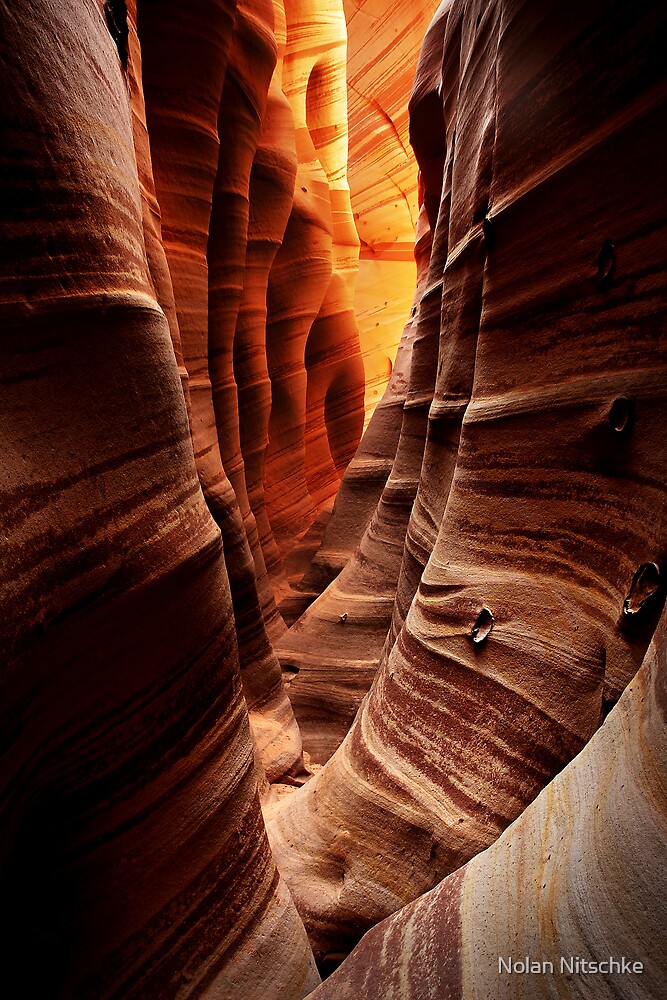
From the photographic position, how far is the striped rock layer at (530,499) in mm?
1224

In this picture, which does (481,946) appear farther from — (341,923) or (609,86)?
(609,86)

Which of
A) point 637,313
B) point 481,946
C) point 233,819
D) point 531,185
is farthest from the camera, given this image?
point 531,185

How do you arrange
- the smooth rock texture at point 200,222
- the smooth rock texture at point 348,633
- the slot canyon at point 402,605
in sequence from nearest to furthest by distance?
1. the slot canyon at point 402,605
2. the smooth rock texture at point 200,222
3. the smooth rock texture at point 348,633

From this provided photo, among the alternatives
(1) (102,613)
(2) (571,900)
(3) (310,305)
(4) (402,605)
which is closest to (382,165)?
(3) (310,305)

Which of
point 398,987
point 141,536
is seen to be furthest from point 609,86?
point 398,987

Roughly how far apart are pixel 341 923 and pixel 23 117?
169cm

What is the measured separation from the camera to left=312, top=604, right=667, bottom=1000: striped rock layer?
0.79 metres

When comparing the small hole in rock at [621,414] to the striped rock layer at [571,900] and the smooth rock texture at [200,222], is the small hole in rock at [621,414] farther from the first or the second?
the smooth rock texture at [200,222]

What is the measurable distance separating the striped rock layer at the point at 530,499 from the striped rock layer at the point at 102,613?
13.9 inches

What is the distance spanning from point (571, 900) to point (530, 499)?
2.61ft

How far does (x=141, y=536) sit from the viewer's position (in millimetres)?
1116

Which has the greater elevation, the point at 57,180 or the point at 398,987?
the point at 57,180

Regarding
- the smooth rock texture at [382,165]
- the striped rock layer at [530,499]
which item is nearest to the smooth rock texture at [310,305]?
the smooth rock texture at [382,165]

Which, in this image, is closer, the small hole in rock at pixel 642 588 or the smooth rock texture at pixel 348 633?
the small hole in rock at pixel 642 588
